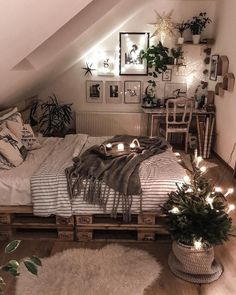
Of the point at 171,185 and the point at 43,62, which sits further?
the point at 43,62

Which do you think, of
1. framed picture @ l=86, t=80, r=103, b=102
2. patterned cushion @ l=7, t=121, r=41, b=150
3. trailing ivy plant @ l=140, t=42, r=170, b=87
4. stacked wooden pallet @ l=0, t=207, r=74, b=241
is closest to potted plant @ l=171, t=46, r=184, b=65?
trailing ivy plant @ l=140, t=42, r=170, b=87

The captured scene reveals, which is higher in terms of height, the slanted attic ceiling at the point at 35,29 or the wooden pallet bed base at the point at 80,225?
the slanted attic ceiling at the point at 35,29

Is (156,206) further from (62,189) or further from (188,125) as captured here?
(188,125)

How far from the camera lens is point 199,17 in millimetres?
5051

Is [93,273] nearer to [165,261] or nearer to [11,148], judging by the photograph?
[165,261]

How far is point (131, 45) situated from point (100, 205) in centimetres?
358

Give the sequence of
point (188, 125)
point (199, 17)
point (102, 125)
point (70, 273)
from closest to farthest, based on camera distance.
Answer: point (70, 273)
point (188, 125)
point (199, 17)
point (102, 125)

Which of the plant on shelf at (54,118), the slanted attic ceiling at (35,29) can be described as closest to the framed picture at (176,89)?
the plant on shelf at (54,118)

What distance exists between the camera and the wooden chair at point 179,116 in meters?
4.61

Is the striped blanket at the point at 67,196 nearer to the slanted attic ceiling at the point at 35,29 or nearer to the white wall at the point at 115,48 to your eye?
the slanted attic ceiling at the point at 35,29

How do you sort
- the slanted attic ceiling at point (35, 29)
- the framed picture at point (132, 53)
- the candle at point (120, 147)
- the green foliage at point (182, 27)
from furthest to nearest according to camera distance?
the framed picture at point (132, 53)
the green foliage at point (182, 27)
the candle at point (120, 147)
the slanted attic ceiling at point (35, 29)

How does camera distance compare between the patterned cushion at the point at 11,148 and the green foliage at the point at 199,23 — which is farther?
the green foliage at the point at 199,23

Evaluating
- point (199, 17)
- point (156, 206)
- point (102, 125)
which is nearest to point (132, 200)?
point (156, 206)

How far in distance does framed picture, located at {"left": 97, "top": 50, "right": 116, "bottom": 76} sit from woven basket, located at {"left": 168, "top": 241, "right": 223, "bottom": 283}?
3.81 metres
